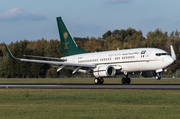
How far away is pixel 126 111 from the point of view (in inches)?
591

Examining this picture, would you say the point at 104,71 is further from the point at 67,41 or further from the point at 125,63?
the point at 67,41

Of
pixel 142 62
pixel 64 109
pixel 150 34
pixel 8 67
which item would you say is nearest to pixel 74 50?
→ pixel 142 62

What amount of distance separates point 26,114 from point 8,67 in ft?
333

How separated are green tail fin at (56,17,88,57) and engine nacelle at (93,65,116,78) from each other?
10.1 metres

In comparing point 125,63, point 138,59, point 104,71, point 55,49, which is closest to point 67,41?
point 104,71

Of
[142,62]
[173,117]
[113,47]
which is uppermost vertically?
[113,47]

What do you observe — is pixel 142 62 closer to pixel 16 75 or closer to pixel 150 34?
pixel 16 75

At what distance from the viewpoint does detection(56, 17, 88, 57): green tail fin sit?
50344mm

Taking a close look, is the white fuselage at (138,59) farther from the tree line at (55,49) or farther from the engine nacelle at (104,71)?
the tree line at (55,49)

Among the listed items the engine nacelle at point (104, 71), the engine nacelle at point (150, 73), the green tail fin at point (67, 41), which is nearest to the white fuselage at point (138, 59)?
the engine nacelle at point (104, 71)

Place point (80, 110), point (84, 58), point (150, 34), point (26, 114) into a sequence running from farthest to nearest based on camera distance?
point (150, 34) → point (84, 58) → point (80, 110) → point (26, 114)

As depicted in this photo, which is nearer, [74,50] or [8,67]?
[74,50]

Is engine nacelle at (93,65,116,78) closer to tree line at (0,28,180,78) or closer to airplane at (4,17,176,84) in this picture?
airplane at (4,17,176,84)

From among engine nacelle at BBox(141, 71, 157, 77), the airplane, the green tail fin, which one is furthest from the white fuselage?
the green tail fin
